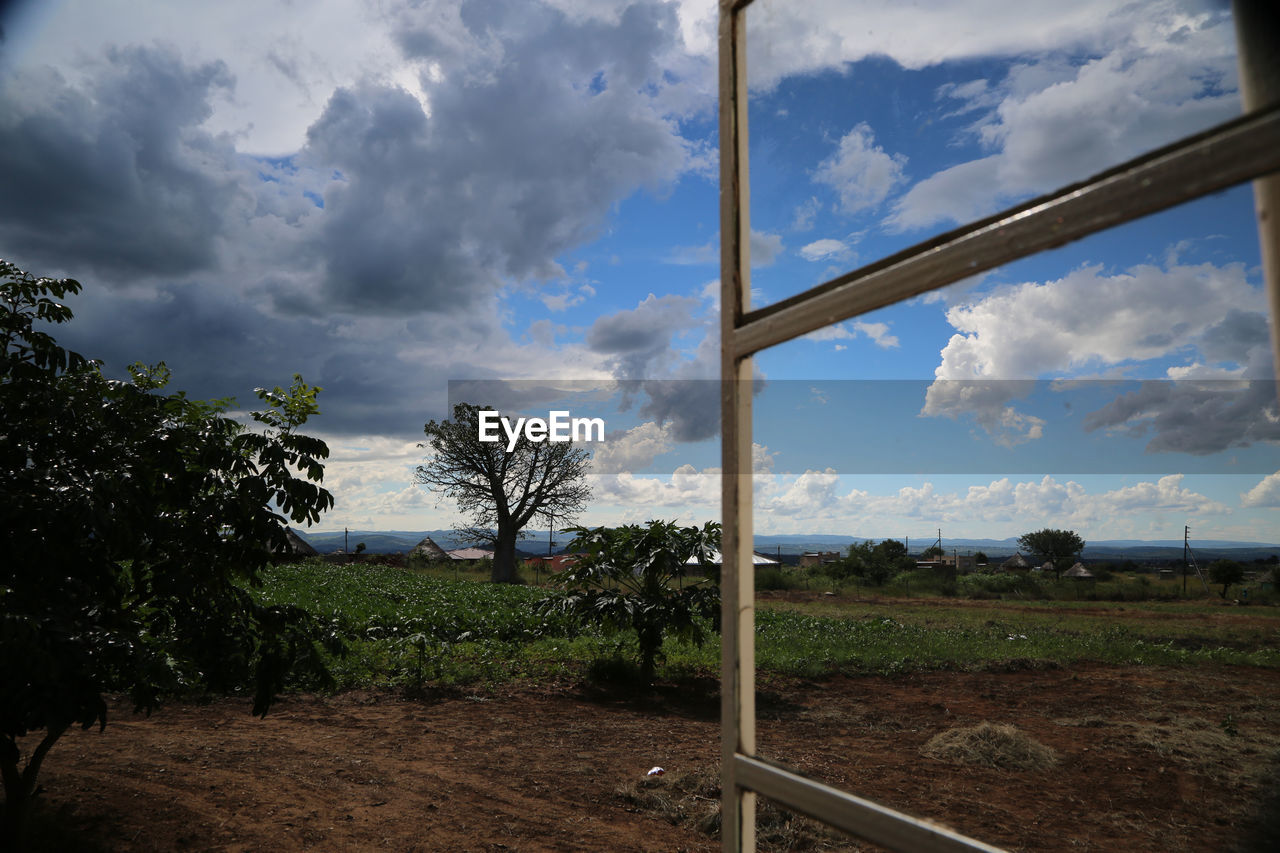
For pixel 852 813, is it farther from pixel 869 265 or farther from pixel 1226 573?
pixel 1226 573

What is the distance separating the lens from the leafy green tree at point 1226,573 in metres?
17.1

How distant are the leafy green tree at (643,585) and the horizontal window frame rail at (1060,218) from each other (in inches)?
192

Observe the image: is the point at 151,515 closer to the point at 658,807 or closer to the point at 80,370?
the point at 80,370

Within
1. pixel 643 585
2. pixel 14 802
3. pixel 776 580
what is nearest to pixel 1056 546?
pixel 776 580

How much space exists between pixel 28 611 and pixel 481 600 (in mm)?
11533

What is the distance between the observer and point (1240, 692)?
664 cm

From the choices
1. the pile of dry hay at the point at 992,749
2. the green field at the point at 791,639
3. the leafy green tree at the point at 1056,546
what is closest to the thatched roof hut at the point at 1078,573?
the leafy green tree at the point at 1056,546

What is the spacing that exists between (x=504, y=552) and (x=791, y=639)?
1770 centimetres

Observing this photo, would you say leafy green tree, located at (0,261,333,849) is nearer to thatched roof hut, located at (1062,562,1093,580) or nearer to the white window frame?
the white window frame

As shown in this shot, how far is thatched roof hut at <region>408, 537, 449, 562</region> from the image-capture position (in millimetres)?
31875

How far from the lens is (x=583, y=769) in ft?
12.8

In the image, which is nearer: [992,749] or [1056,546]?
[992,749]

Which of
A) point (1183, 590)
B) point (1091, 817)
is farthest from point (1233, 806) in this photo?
point (1183, 590)

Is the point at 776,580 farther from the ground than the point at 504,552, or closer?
closer
